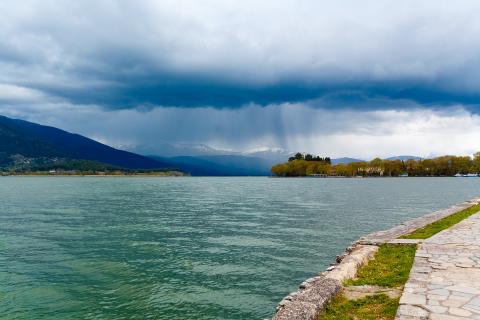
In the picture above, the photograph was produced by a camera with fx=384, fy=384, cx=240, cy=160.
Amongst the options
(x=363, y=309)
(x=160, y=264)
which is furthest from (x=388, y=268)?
(x=160, y=264)

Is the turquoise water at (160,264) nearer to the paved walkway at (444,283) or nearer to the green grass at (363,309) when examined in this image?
the green grass at (363,309)

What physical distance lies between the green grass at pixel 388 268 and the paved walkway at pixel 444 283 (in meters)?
0.43

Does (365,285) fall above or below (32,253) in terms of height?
above

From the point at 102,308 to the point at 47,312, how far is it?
220 centimetres

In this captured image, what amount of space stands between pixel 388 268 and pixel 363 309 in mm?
5179

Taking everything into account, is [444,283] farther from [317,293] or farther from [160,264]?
[160,264]

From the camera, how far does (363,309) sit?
1080cm

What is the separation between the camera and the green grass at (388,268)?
13423mm

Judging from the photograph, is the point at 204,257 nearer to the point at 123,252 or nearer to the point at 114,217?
the point at 123,252

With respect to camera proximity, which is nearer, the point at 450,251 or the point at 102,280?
the point at 450,251

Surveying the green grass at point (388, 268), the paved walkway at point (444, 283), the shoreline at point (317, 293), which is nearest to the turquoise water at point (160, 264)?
the shoreline at point (317, 293)

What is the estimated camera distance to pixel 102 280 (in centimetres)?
2017

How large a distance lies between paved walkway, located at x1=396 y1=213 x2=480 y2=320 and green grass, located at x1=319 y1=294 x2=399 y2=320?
1.42 feet

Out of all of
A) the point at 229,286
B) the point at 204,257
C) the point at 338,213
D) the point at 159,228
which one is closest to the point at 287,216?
the point at 338,213
